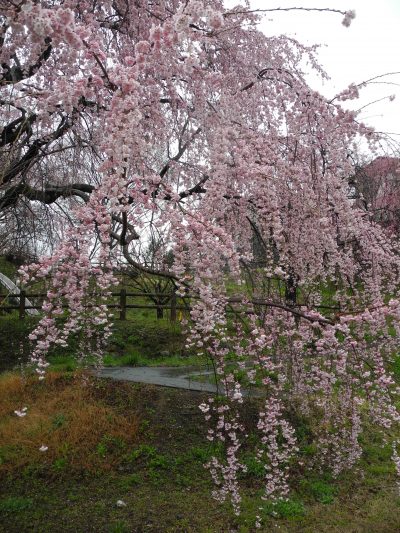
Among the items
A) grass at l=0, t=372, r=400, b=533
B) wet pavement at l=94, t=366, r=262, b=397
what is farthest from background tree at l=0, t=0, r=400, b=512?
wet pavement at l=94, t=366, r=262, b=397

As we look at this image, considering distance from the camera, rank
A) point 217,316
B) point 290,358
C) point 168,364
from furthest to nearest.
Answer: point 168,364 → point 290,358 → point 217,316

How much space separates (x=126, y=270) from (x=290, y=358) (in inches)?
132

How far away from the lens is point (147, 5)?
424cm

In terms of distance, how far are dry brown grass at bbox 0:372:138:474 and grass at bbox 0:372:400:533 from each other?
13 millimetres

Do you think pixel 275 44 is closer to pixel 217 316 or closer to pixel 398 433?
pixel 217 316

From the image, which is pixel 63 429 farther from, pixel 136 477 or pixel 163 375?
pixel 163 375

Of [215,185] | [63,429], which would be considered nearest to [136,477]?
[63,429]

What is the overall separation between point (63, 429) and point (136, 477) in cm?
115

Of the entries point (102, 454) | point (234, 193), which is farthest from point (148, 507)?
point (234, 193)

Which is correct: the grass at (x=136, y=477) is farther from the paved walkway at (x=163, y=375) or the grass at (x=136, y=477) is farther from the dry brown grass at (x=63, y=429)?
the paved walkway at (x=163, y=375)

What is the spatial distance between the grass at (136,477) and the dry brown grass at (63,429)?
0.01 metres

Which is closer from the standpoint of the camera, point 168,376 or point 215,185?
point 215,185

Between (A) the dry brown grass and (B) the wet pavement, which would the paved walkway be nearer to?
(B) the wet pavement

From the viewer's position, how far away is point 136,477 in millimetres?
4945
